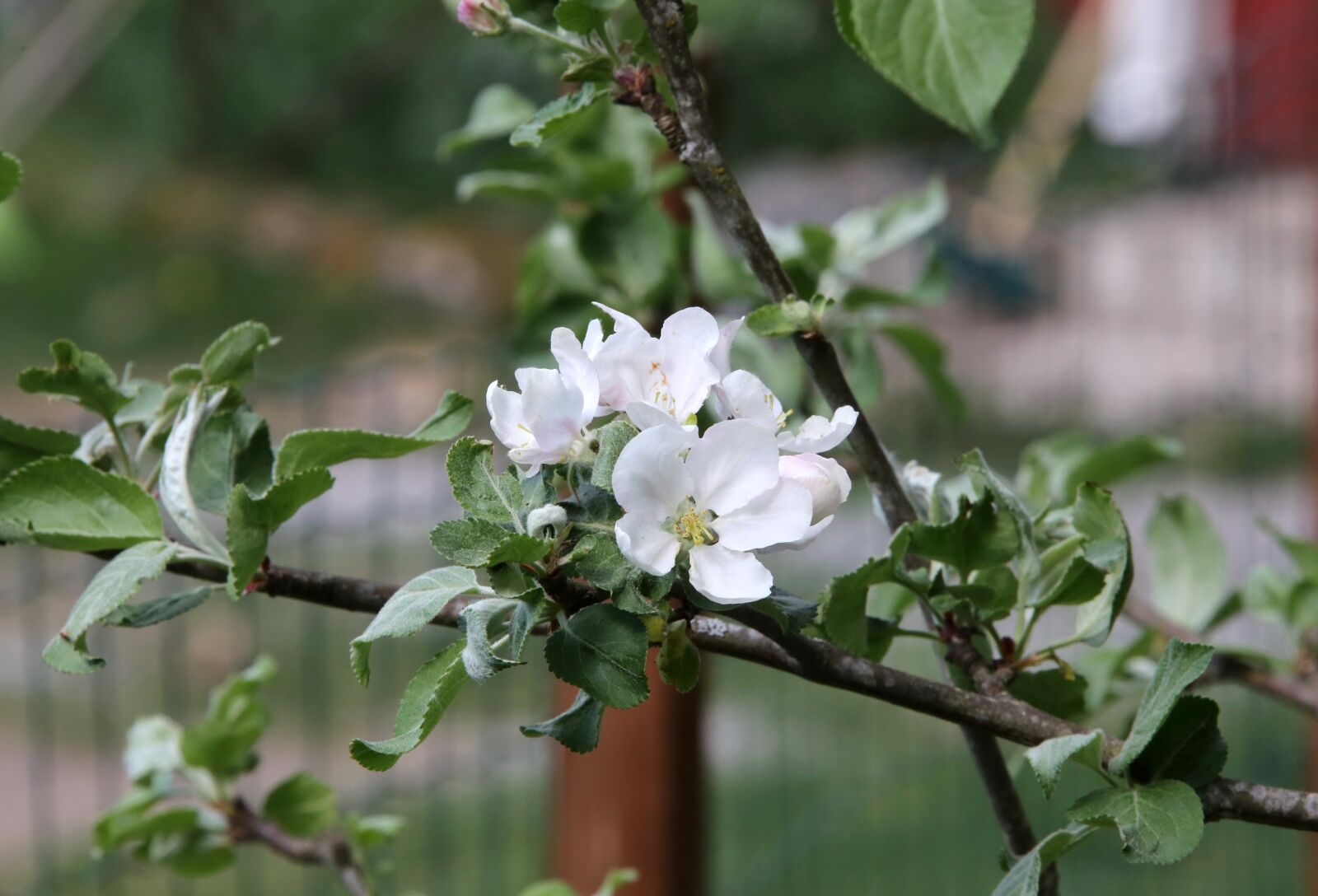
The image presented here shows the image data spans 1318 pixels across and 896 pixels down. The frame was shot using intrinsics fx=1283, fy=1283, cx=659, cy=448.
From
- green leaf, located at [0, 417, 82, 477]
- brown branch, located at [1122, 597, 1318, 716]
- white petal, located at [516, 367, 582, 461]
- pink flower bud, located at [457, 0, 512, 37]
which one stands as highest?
pink flower bud, located at [457, 0, 512, 37]

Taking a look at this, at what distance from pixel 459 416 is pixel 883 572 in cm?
12

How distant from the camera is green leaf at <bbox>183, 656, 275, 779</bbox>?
19.5 inches

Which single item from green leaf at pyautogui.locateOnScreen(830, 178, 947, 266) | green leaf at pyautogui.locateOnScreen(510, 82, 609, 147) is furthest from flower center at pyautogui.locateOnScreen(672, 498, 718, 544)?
green leaf at pyautogui.locateOnScreen(830, 178, 947, 266)

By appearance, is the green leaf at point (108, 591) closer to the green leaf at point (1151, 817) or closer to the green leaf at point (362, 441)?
the green leaf at point (362, 441)

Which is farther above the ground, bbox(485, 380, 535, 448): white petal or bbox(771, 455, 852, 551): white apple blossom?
bbox(485, 380, 535, 448): white petal

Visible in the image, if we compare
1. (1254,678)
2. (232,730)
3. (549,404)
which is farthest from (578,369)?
(1254,678)

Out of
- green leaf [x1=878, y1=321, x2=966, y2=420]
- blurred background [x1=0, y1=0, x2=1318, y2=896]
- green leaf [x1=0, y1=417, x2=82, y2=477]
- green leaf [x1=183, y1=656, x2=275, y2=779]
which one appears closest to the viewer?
green leaf [x1=0, y1=417, x2=82, y2=477]

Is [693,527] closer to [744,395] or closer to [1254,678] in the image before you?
[744,395]

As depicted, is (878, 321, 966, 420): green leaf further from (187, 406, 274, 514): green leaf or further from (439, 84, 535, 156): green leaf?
(187, 406, 274, 514): green leaf

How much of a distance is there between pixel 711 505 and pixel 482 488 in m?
0.05

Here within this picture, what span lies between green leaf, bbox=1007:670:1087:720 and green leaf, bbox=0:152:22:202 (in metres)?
0.31

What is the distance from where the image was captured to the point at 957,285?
4.49 m

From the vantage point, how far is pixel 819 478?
0.93 feet

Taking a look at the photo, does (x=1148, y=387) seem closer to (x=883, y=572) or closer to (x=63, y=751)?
(x=63, y=751)
